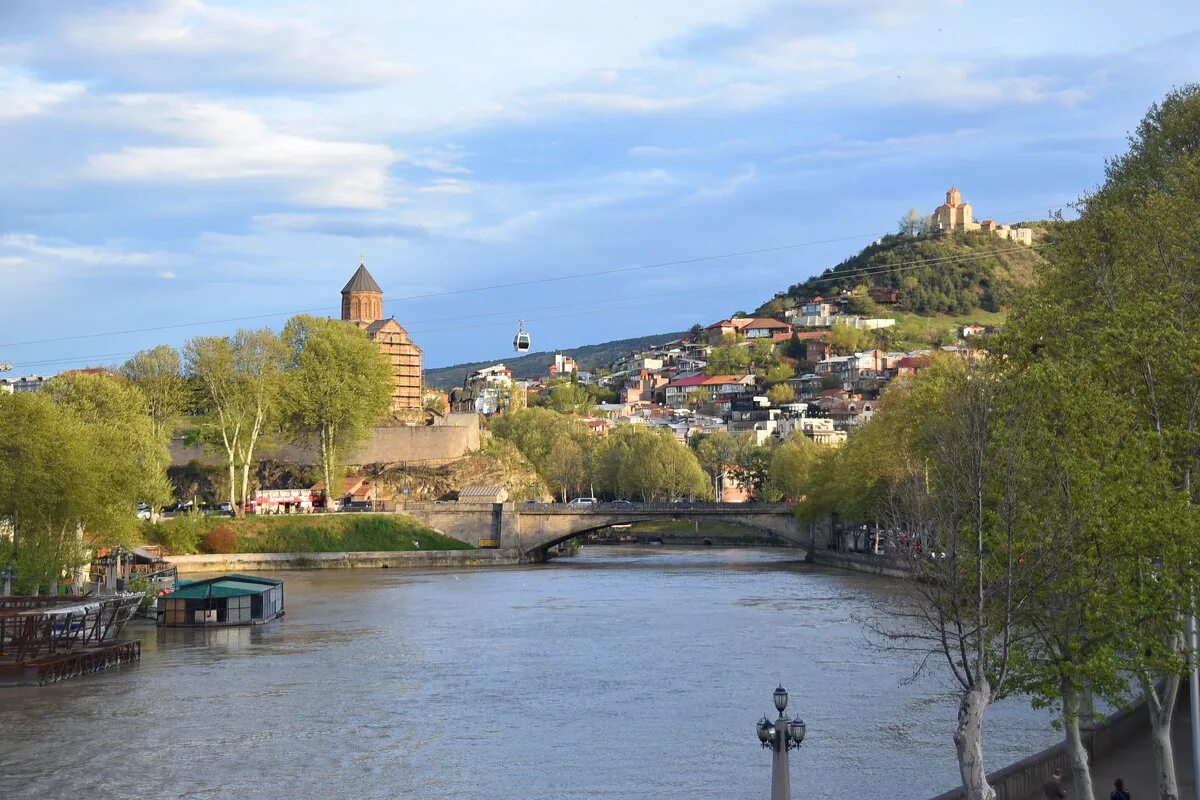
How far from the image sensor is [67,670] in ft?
108

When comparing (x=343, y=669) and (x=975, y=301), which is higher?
(x=975, y=301)

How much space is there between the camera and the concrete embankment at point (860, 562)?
55.4 m

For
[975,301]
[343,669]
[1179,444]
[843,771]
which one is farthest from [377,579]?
[975,301]

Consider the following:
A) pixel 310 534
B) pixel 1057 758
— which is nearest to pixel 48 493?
pixel 310 534

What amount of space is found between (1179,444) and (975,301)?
159 m

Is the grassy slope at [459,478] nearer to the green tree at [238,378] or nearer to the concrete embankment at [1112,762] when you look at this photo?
the green tree at [238,378]

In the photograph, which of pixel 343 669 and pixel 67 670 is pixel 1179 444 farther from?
pixel 67 670

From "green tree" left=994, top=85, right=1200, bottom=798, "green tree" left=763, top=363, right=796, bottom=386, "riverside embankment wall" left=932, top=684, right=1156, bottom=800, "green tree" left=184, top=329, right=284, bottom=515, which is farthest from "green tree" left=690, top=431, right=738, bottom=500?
"riverside embankment wall" left=932, top=684, right=1156, bottom=800

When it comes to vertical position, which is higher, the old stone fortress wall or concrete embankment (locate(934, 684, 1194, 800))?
the old stone fortress wall

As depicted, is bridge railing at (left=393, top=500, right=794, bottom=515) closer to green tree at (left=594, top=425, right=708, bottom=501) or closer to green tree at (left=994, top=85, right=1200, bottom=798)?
green tree at (left=594, top=425, right=708, bottom=501)

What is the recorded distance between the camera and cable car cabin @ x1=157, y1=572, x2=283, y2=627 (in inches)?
1714

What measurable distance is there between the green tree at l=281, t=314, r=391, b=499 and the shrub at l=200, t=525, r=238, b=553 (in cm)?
786

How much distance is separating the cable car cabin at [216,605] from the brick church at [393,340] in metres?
47.1

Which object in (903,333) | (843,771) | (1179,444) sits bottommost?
(843,771)
